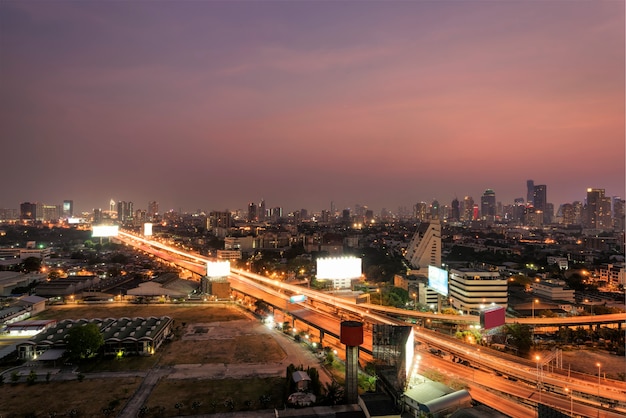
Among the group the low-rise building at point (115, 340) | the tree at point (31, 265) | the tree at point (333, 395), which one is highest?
the tree at point (31, 265)

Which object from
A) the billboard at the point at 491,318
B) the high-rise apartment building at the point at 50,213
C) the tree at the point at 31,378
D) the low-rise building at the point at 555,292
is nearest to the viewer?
the tree at the point at 31,378

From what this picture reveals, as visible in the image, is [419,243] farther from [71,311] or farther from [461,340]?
[71,311]

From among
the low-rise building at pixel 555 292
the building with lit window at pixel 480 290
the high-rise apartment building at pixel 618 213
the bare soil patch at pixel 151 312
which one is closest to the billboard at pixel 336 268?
the bare soil patch at pixel 151 312

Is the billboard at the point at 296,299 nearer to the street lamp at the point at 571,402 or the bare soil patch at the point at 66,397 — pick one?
the bare soil patch at the point at 66,397

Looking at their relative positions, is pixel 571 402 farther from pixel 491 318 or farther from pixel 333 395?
pixel 491 318

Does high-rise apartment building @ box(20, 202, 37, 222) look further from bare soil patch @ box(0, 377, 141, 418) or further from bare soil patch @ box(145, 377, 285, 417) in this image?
bare soil patch @ box(145, 377, 285, 417)

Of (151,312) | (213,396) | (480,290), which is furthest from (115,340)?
(480,290)

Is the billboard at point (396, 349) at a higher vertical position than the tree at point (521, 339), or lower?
higher
